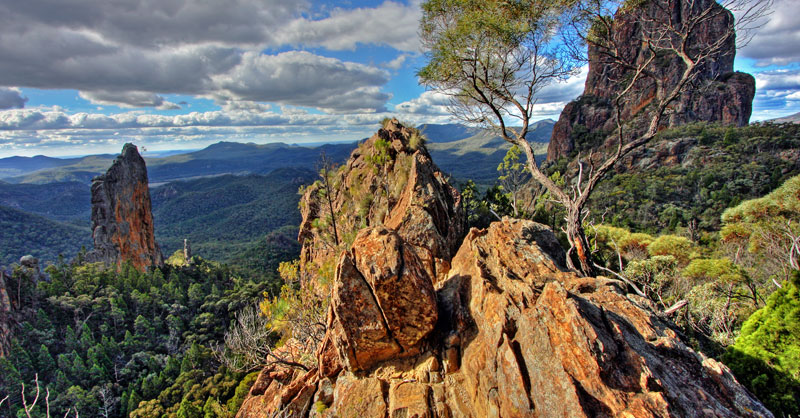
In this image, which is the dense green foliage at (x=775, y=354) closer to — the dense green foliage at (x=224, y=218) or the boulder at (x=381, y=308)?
the boulder at (x=381, y=308)

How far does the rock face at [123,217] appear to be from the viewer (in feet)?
236

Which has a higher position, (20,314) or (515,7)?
(515,7)

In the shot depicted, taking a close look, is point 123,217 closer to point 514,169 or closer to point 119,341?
point 119,341

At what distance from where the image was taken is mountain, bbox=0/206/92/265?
112125 mm

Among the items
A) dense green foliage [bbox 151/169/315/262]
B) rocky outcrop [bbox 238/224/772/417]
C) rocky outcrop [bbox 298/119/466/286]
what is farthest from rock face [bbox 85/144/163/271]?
rocky outcrop [bbox 238/224/772/417]

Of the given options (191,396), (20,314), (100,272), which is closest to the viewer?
(191,396)

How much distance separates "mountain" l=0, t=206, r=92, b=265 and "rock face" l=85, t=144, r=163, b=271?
49755 mm

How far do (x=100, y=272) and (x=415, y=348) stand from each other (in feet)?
255

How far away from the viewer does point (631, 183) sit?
239ft

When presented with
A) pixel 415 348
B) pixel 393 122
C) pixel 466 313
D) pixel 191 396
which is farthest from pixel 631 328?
pixel 191 396

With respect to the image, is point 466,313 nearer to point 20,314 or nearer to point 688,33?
point 688,33

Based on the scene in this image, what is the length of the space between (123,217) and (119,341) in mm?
38163

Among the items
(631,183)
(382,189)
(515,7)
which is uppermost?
(515,7)

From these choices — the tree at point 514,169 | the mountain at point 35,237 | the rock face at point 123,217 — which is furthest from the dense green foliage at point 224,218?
the tree at point 514,169
